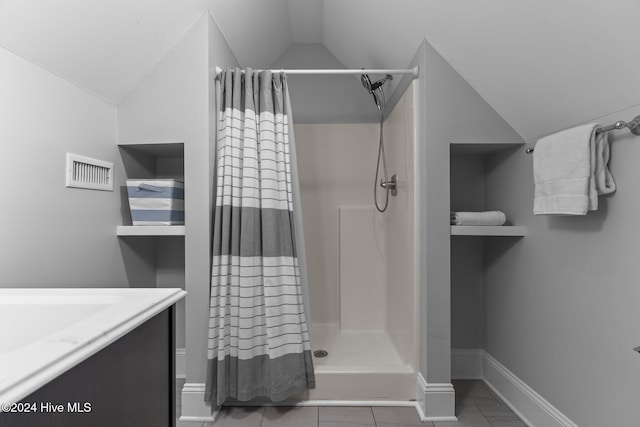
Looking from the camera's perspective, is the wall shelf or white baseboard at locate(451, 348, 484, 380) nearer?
the wall shelf

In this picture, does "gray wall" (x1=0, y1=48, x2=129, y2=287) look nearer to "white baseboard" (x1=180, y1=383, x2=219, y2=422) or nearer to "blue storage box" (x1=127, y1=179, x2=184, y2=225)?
"blue storage box" (x1=127, y1=179, x2=184, y2=225)

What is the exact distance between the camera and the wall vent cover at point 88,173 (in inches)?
56.7

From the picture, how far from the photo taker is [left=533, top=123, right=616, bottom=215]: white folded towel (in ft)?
4.15

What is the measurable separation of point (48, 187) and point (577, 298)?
2.19m

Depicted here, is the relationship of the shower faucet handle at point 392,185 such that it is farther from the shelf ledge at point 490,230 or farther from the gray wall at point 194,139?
the gray wall at point 194,139

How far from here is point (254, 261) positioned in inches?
66.4

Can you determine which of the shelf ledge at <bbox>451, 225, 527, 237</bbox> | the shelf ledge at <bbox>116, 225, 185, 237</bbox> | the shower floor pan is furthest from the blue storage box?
the shelf ledge at <bbox>451, 225, 527, 237</bbox>

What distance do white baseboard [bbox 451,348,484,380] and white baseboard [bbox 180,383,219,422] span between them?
4.92 feet

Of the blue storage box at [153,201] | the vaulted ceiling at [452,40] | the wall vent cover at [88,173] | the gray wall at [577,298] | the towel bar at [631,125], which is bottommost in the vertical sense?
A: the gray wall at [577,298]

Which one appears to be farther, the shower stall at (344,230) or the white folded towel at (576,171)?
the shower stall at (344,230)

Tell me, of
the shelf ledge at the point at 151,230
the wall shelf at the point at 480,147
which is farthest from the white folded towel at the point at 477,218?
the shelf ledge at the point at 151,230

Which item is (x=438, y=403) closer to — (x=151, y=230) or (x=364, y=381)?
(x=364, y=381)

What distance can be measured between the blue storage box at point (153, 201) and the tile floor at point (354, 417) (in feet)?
3.26

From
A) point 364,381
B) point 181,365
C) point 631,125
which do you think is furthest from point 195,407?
point 631,125
